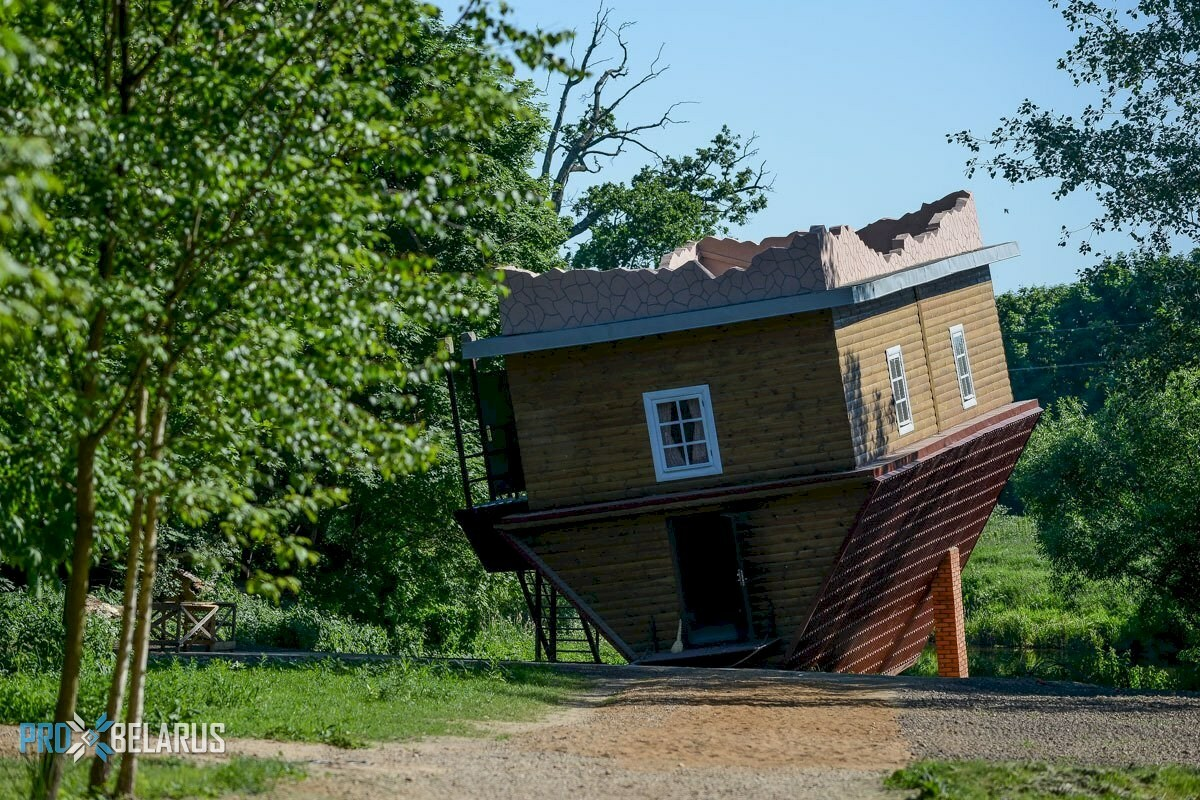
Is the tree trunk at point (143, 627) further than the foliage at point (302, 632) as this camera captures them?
No

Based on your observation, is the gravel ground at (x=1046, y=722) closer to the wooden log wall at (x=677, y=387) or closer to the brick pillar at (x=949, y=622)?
the wooden log wall at (x=677, y=387)

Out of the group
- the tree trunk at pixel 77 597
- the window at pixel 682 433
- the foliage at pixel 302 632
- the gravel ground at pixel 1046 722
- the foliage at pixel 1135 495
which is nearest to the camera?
the tree trunk at pixel 77 597

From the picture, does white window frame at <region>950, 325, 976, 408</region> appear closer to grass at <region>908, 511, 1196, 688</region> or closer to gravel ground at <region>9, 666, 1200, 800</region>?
grass at <region>908, 511, 1196, 688</region>

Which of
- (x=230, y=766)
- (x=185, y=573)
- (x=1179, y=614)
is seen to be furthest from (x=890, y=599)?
(x=230, y=766)

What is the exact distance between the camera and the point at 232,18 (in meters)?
9.51

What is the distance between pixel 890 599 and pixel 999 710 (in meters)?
10.6

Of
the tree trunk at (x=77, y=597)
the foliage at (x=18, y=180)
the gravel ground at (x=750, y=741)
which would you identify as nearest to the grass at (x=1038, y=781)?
the gravel ground at (x=750, y=741)

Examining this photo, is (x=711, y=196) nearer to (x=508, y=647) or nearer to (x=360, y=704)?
(x=508, y=647)

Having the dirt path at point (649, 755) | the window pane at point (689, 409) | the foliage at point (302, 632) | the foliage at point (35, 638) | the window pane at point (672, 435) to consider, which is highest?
the window pane at point (689, 409)

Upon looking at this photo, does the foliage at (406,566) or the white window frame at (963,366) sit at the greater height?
the white window frame at (963,366)

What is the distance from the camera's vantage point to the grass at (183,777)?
9.83 metres

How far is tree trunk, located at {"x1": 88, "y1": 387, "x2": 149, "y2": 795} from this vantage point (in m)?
9.27

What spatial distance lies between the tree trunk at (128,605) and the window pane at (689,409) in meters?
13.0

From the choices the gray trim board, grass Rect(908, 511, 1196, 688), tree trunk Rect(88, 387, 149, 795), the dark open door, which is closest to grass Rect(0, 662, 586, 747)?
tree trunk Rect(88, 387, 149, 795)
